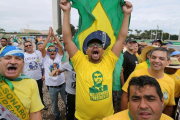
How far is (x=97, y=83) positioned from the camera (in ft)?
5.18

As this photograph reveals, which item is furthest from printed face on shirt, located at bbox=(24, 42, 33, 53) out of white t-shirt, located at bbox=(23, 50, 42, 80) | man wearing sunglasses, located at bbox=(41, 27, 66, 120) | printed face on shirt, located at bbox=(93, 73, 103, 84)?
printed face on shirt, located at bbox=(93, 73, 103, 84)

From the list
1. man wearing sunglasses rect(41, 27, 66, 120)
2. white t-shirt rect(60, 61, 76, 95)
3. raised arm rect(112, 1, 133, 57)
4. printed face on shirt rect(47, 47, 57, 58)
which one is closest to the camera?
raised arm rect(112, 1, 133, 57)

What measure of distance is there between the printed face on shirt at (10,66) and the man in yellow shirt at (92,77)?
656 millimetres

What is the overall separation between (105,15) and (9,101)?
1911 millimetres

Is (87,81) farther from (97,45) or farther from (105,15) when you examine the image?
(105,15)

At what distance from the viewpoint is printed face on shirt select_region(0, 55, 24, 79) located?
1288 millimetres

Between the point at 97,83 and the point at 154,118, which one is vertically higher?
the point at 97,83

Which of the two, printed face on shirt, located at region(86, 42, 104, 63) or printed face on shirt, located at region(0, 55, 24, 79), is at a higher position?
printed face on shirt, located at region(86, 42, 104, 63)

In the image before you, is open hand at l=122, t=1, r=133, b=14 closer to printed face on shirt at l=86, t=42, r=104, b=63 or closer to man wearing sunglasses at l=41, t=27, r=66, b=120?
printed face on shirt at l=86, t=42, r=104, b=63

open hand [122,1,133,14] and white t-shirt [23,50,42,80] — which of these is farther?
white t-shirt [23,50,42,80]

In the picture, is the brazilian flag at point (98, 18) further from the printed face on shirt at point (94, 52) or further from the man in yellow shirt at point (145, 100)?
the man in yellow shirt at point (145, 100)

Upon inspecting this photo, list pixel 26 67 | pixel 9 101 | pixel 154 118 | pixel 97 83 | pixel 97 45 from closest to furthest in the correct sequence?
pixel 154 118
pixel 9 101
pixel 97 83
pixel 97 45
pixel 26 67

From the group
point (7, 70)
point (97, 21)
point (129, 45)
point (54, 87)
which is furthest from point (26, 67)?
point (129, 45)

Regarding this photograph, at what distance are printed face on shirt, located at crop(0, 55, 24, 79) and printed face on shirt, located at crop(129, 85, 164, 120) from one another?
1.26 meters
